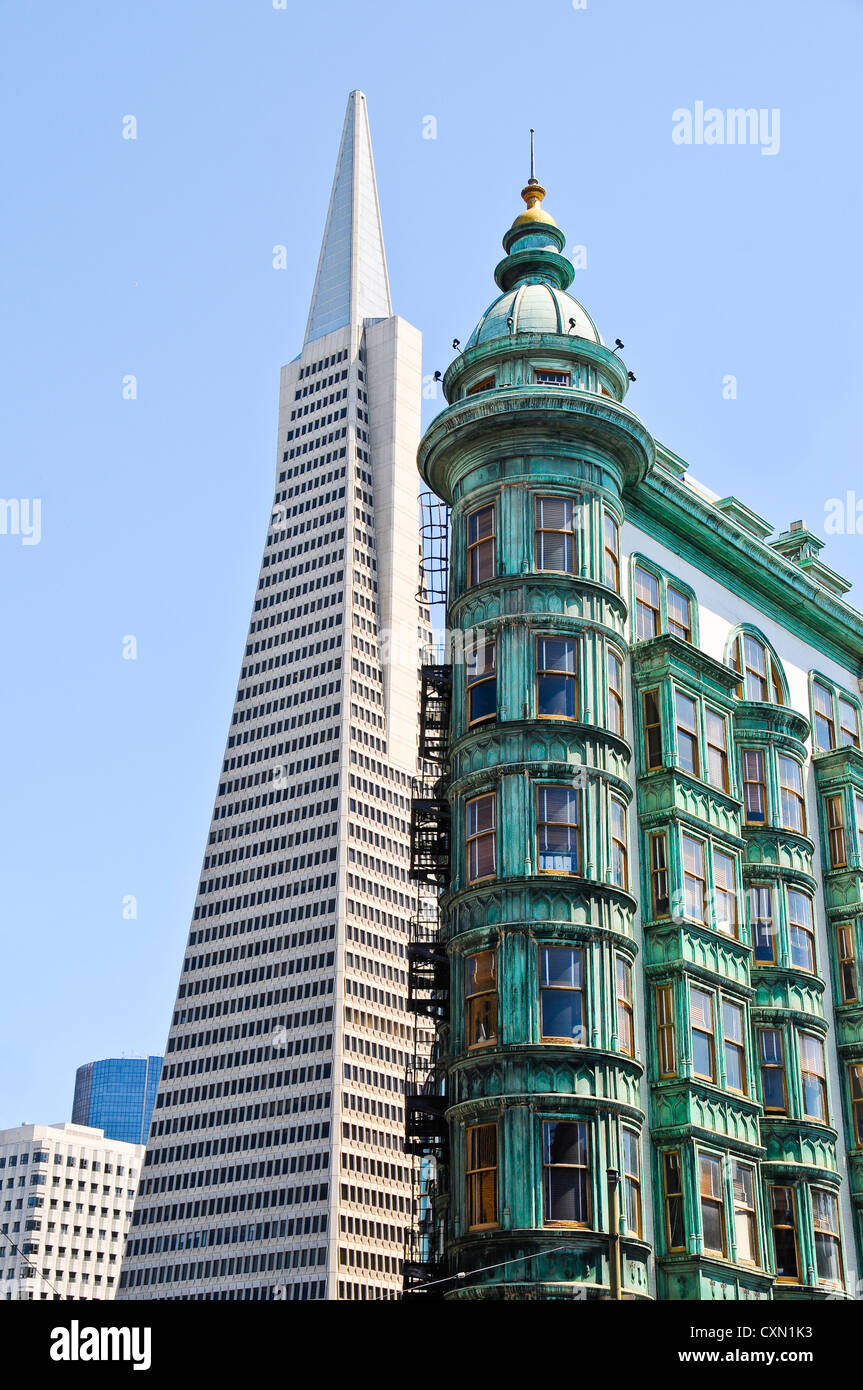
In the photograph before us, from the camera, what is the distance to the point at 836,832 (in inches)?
2048

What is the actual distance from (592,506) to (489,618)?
4.32m

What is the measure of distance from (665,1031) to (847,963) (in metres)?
11.3

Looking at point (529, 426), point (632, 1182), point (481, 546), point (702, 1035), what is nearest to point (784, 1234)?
point (702, 1035)

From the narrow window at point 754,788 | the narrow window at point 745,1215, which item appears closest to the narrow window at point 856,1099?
the narrow window at point 745,1215

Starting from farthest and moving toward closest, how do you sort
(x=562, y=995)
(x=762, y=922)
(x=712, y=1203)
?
(x=762, y=922), (x=712, y=1203), (x=562, y=995)

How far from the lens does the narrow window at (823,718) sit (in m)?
54.7

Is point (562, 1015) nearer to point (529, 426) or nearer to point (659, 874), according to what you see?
point (659, 874)

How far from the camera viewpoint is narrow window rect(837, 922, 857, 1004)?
49.8 m

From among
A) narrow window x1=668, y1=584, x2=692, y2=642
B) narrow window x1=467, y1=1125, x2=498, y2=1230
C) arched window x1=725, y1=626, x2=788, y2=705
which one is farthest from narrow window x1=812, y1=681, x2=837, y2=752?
narrow window x1=467, y1=1125, x2=498, y2=1230

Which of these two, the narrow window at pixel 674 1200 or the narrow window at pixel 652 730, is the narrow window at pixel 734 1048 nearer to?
the narrow window at pixel 674 1200

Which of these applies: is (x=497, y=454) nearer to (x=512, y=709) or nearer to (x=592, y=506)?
(x=592, y=506)

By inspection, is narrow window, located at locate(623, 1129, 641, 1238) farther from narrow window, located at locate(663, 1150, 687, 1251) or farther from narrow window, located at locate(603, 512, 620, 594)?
narrow window, located at locate(603, 512, 620, 594)

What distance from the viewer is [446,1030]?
44.0 meters

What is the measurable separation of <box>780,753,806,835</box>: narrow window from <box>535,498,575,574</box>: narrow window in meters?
11.0
